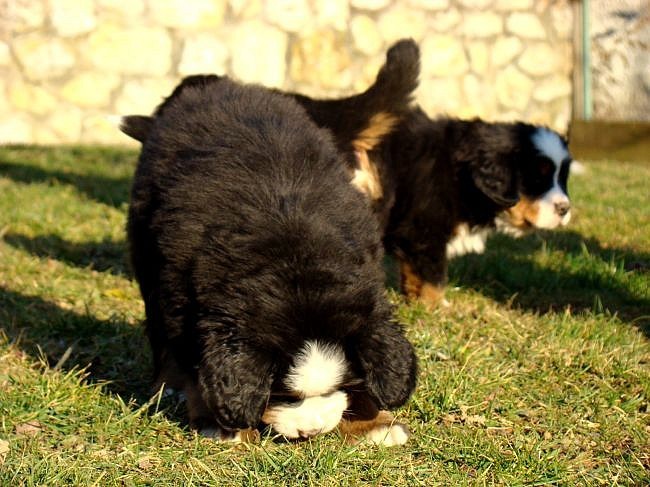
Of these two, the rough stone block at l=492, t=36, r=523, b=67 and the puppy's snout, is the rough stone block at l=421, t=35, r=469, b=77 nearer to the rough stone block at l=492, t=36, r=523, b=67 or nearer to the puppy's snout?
the rough stone block at l=492, t=36, r=523, b=67

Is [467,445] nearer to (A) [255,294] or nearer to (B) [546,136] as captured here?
(A) [255,294]

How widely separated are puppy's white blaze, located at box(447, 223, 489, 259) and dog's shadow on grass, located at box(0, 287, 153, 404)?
1717mm

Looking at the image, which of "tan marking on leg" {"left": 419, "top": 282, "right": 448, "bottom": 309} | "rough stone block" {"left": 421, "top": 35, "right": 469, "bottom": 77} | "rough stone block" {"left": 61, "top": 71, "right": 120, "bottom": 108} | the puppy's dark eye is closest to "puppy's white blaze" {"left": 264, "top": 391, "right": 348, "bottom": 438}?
"tan marking on leg" {"left": 419, "top": 282, "right": 448, "bottom": 309}

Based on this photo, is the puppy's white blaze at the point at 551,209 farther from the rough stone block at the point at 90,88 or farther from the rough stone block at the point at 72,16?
the rough stone block at the point at 72,16

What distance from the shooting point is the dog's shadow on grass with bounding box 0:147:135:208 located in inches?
246

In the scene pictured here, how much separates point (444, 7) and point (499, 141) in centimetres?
525

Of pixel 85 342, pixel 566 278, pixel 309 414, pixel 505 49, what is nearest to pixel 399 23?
pixel 505 49

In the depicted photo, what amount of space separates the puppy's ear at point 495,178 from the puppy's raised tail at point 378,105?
53 cm

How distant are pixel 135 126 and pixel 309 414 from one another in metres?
1.92

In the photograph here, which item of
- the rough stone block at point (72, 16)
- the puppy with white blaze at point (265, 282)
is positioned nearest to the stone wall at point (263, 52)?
the rough stone block at point (72, 16)

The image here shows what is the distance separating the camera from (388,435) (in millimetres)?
2703

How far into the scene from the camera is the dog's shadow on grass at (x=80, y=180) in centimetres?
625

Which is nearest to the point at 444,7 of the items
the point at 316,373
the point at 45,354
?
the point at 45,354

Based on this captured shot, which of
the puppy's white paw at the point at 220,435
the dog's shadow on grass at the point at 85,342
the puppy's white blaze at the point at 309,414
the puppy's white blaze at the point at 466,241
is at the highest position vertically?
the puppy's white blaze at the point at 309,414
